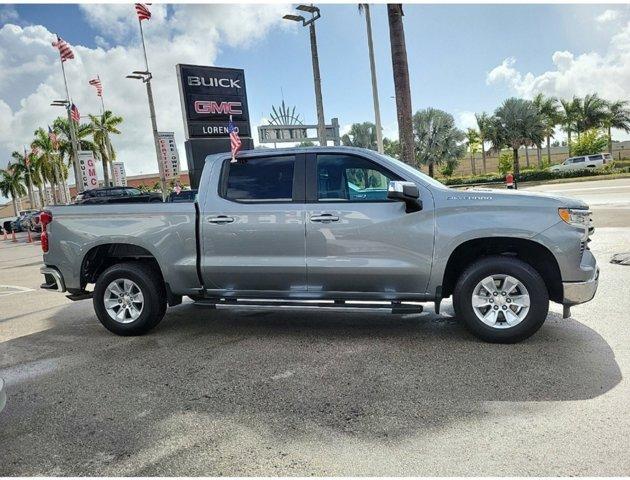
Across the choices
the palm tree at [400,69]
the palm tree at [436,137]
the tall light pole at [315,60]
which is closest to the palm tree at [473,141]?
the palm tree at [436,137]

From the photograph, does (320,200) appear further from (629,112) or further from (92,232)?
(629,112)

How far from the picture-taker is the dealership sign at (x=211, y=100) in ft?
51.1

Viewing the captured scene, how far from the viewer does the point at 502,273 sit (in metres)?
4.60

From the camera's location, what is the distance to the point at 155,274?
5590 mm

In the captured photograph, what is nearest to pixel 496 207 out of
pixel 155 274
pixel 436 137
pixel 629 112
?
pixel 155 274

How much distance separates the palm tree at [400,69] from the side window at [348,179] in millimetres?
6809

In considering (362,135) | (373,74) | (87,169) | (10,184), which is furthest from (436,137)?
(10,184)

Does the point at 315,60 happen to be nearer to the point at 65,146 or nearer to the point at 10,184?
the point at 65,146

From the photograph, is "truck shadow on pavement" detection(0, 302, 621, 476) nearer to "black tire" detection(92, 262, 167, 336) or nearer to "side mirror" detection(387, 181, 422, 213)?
"black tire" detection(92, 262, 167, 336)

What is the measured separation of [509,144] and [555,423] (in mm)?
47286

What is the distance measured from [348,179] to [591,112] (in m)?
60.9

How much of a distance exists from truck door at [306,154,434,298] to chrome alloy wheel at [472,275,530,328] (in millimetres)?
531

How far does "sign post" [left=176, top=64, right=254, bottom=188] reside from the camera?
51.0 ft

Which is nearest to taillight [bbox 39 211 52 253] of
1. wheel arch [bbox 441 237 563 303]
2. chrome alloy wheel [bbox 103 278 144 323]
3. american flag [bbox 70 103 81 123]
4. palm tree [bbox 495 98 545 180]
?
chrome alloy wheel [bbox 103 278 144 323]
